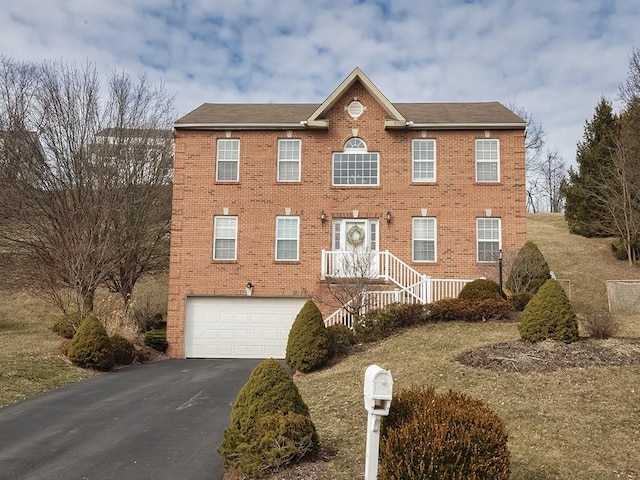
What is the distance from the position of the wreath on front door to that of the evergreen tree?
18.1m

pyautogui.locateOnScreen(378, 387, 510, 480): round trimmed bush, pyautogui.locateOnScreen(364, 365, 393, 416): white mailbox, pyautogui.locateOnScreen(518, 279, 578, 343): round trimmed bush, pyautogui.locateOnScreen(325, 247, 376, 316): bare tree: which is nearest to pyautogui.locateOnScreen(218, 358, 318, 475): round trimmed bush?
pyautogui.locateOnScreen(378, 387, 510, 480): round trimmed bush

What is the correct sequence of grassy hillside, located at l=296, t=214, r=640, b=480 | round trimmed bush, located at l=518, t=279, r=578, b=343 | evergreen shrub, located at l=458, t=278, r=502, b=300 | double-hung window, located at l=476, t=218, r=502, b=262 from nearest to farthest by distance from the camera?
1. grassy hillside, located at l=296, t=214, r=640, b=480
2. round trimmed bush, located at l=518, t=279, r=578, b=343
3. evergreen shrub, located at l=458, t=278, r=502, b=300
4. double-hung window, located at l=476, t=218, r=502, b=262

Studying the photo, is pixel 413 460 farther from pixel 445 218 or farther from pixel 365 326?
pixel 445 218

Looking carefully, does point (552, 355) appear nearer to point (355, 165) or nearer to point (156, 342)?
→ point (355, 165)

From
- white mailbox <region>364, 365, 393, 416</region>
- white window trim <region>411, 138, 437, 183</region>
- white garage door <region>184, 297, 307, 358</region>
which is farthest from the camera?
white window trim <region>411, 138, 437, 183</region>

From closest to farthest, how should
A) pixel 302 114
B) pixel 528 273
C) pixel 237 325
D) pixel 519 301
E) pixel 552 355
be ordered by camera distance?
pixel 552 355 < pixel 519 301 < pixel 528 273 < pixel 237 325 < pixel 302 114

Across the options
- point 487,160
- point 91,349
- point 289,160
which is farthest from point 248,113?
point 91,349

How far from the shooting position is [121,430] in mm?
9250

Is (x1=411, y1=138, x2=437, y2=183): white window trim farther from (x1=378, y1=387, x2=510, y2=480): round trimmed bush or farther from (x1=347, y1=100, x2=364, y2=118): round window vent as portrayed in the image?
(x1=378, y1=387, x2=510, y2=480): round trimmed bush

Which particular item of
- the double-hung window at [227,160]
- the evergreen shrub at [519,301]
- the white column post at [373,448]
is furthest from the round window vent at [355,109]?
the white column post at [373,448]

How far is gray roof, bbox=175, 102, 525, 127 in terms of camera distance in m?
20.9

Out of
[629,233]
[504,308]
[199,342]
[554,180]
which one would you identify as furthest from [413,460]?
[554,180]

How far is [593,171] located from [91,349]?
29542 mm

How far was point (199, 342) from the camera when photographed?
20.1 m
